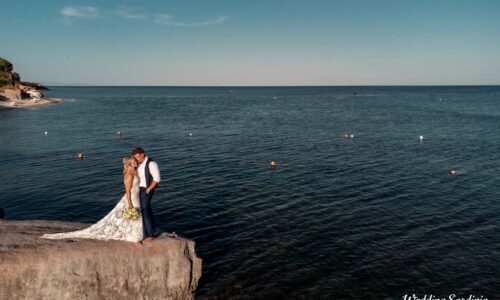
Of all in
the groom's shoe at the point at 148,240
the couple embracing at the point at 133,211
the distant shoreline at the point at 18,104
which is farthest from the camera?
the distant shoreline at the point at 18,104

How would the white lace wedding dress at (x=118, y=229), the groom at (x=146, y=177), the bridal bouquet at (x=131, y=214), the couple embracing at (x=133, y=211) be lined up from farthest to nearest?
the white lace wedding dress at (x=118, y=229) → the bridal bouquet at (x=131, y=214) → the groom at (x=146, y=177) → the couple embracing at (x=133, y=211)

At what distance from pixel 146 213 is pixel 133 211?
0.49 metres

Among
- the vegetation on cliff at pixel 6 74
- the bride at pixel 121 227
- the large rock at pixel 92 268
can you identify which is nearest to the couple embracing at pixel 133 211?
the bride at pixel 121 227

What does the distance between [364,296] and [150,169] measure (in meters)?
10.9

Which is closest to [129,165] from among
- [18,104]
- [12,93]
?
[18,104]

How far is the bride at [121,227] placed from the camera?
1183 centimetres

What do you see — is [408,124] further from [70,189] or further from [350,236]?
[70,189]

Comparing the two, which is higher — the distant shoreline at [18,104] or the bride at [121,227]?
the distant shoreline at [18,104]

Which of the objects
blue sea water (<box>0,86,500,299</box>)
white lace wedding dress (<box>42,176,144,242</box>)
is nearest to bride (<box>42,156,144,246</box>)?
white lace wedding dress (<box>42,176,144,242</box>)

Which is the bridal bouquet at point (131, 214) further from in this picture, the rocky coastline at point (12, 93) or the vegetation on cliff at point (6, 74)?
the vegetation on cliff at point (6, 74)

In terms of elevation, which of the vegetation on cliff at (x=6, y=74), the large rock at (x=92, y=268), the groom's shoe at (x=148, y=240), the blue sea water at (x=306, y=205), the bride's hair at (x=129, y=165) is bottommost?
the blue sea water at (x=306, y=205)

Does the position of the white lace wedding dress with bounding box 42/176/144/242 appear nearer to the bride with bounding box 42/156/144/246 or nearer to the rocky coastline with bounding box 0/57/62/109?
the bride with bounding box 42/156/144/246

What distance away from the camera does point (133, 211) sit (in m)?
12.0

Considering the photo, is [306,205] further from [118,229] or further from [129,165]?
[129,165]
